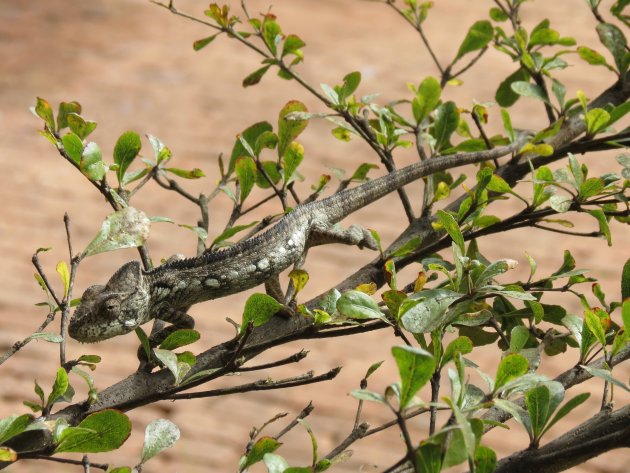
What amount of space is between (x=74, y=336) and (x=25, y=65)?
17.8 feet

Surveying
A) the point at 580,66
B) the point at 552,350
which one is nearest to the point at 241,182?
the point at 552,350

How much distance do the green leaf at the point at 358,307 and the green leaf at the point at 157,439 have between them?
0.86 feet

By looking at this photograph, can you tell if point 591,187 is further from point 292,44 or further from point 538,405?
point 292,44

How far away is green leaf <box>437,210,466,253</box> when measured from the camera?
1.19 m

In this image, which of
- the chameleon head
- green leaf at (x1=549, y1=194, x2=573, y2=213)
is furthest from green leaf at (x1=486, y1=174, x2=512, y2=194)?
the chameleon head

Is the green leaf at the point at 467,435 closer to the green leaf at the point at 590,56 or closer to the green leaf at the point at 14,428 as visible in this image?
the green leaf at the point at 14,428

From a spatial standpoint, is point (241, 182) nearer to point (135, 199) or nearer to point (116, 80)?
point (135, 199)

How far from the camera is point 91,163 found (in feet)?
4.43

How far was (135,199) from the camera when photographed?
17.6 feet

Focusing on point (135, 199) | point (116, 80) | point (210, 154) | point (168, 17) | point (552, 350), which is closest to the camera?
point (552, 350)

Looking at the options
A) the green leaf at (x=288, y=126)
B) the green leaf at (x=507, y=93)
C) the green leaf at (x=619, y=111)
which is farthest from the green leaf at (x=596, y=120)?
the green leaf at (x=288, y=126)

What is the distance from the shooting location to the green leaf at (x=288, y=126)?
166 cm

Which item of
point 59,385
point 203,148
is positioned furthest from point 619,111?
point 203,148

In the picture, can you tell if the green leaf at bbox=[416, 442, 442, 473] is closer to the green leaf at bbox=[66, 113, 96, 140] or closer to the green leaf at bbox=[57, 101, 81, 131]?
the green leaf at bbox=[66, 113, 96, 140]
